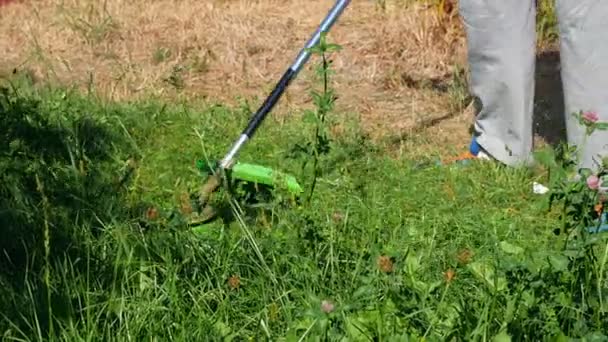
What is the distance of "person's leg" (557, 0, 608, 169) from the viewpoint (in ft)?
12.6

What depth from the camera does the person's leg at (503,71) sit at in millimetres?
4082

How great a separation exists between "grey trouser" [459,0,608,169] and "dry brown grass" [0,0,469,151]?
42cm

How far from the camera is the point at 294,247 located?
310 cm

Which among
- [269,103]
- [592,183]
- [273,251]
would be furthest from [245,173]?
[592,183]

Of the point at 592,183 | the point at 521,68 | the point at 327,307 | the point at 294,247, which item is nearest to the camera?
the point at 327,307

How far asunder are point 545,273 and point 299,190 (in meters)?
1.03

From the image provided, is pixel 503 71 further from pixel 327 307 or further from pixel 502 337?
pixel 327 307

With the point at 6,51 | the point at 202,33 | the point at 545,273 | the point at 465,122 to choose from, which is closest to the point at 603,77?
the point at 465,122

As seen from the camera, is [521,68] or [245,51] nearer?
[521,68]

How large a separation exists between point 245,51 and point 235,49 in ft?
0.17

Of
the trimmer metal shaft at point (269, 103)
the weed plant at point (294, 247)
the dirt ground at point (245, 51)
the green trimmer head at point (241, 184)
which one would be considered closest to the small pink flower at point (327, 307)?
the weed plant at point (294, 247)

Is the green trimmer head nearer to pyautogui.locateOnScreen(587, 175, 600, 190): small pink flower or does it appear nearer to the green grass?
the green grass

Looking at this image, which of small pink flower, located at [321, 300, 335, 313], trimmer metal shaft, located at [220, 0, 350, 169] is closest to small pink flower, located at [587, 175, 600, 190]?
small pink flower, located at [321, 300, 335, 313]

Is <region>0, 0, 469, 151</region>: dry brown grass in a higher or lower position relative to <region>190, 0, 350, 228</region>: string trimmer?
lower
